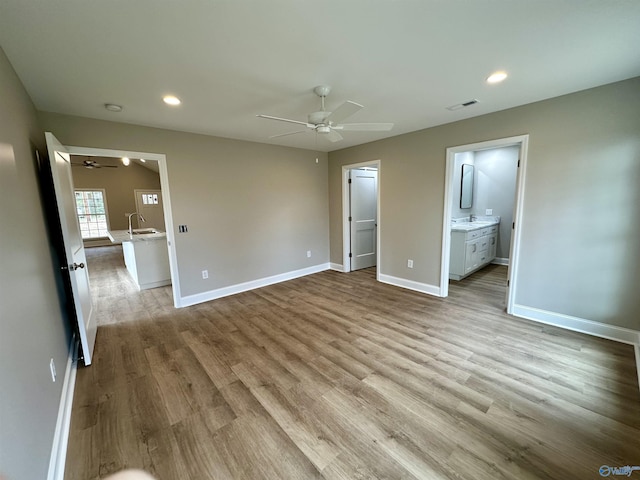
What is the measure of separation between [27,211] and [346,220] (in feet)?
13.6

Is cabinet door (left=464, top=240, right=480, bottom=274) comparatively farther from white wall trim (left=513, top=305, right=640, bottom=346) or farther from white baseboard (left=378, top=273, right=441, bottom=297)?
white wall trim (left=513, top=305, right=640, bottom=346)

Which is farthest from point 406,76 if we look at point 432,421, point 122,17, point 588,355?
point 588,355

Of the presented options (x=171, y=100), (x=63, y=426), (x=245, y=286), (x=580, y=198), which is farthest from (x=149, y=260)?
(x=580, y=198)

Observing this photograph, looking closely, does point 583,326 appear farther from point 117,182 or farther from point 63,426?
point 117,182

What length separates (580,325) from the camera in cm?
272

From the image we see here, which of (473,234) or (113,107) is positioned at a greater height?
(113,107)

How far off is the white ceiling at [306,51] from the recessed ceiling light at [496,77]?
2.5 inches

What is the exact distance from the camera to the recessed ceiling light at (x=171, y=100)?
238 cm

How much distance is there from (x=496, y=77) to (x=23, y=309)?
12.0 ft

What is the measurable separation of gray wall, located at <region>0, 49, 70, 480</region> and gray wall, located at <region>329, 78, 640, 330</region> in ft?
13.7

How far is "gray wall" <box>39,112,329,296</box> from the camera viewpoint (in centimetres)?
318

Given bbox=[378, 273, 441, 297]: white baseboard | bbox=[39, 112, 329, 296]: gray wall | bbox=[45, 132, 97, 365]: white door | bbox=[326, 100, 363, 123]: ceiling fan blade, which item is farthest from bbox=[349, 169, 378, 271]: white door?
bbox=[45, 132, 97, 365]: white door

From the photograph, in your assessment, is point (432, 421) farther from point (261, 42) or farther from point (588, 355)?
point (261, 42)

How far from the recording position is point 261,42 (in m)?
1.62
